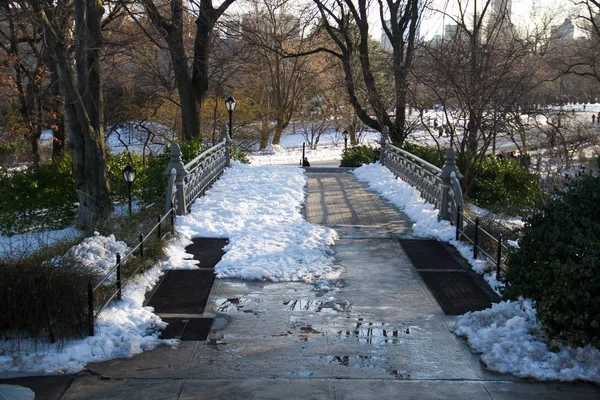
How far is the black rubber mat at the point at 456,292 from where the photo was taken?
27.1ft

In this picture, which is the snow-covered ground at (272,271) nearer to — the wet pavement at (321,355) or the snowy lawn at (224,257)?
the snowy lawn at (224,257)

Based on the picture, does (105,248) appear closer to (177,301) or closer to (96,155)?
(177,301)

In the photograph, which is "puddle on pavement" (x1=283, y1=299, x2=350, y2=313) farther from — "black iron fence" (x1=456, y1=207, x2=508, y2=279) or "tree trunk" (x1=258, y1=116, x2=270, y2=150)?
"tree trunk" (x1=258, y1=116, x2=270, y2=150)

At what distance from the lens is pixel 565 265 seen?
6168 mm

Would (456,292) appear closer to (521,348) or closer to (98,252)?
(521,348)

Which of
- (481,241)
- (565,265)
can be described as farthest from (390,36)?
(565,265)

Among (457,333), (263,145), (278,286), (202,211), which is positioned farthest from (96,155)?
(263,145)

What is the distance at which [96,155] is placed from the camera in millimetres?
18109

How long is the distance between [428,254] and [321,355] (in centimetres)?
492

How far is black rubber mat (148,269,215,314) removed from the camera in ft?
26.7

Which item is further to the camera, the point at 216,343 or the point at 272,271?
the point at 272,271

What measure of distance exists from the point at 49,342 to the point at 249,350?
7.20 feet

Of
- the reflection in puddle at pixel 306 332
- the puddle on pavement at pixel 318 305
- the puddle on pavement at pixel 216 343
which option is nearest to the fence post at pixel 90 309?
the puddle on pavement at pixel 216 343

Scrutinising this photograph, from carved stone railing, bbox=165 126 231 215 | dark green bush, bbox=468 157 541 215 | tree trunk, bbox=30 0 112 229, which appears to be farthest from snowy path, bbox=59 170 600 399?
dark green bush, bbox=468 157 541 215
